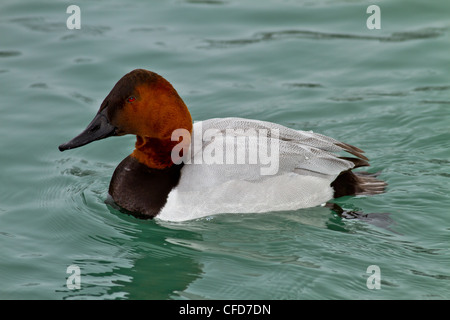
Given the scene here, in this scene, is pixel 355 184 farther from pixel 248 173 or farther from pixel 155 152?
pixel 155 152

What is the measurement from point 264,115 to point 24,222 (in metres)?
3.22

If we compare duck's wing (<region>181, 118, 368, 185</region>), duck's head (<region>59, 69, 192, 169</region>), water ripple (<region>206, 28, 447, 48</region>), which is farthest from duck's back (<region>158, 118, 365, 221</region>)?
water ripple (<region>206, 28, 447, 48</region>)

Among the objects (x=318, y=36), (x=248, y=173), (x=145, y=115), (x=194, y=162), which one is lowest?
(x=248, y=173)

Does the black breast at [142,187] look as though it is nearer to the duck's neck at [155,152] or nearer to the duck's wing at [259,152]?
the duck's neck at [155,152]

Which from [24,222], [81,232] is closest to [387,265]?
[81,232]

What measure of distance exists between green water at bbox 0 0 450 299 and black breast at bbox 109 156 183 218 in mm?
141

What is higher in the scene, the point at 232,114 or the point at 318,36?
the point at 318,36

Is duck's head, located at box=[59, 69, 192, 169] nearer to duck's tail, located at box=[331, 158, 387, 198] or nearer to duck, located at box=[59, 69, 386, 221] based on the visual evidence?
duck, located at box=[59, 69, 386, 221]

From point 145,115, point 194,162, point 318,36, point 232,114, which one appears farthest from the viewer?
point 318,36

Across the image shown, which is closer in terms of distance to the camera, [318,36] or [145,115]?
[145,115]

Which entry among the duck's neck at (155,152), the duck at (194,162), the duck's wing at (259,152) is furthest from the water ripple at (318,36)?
the duck's neck at (155,152)

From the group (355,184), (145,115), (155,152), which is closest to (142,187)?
(155,152)

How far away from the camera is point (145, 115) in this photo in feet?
20.0

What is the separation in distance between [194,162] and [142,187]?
513 millimetres
